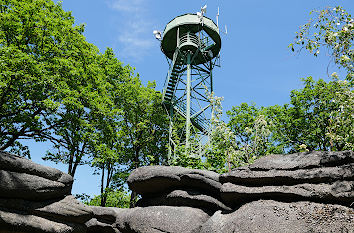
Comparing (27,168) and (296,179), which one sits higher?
(296,179)

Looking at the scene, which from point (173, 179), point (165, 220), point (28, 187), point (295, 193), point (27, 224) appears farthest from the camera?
point (173, 179)

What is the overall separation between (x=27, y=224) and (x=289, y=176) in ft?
25.5

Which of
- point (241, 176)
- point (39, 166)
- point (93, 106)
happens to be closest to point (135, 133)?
point (93, 106)

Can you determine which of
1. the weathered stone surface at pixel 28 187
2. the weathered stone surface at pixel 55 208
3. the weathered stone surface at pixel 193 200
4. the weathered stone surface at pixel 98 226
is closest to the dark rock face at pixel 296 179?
the weathered stone surface at pixel 193 200

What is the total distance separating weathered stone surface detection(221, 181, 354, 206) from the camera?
24.1 feet

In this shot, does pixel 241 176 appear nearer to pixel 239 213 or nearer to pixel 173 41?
pixel 239 213

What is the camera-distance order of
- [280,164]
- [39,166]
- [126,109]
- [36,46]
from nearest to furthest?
1. [280,164]
2. [39,166]
3. [36,46]
4. [126,109]

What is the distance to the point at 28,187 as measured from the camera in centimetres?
888

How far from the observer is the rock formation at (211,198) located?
7355mm

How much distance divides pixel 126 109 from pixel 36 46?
29.2 ft

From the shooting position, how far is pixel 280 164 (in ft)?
28.6

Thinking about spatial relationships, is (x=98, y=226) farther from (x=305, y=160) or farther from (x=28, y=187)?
(x=305, y=160)

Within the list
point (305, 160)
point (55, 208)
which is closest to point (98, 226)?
point (55, 208)

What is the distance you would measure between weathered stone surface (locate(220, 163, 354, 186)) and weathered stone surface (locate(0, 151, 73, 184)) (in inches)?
225
